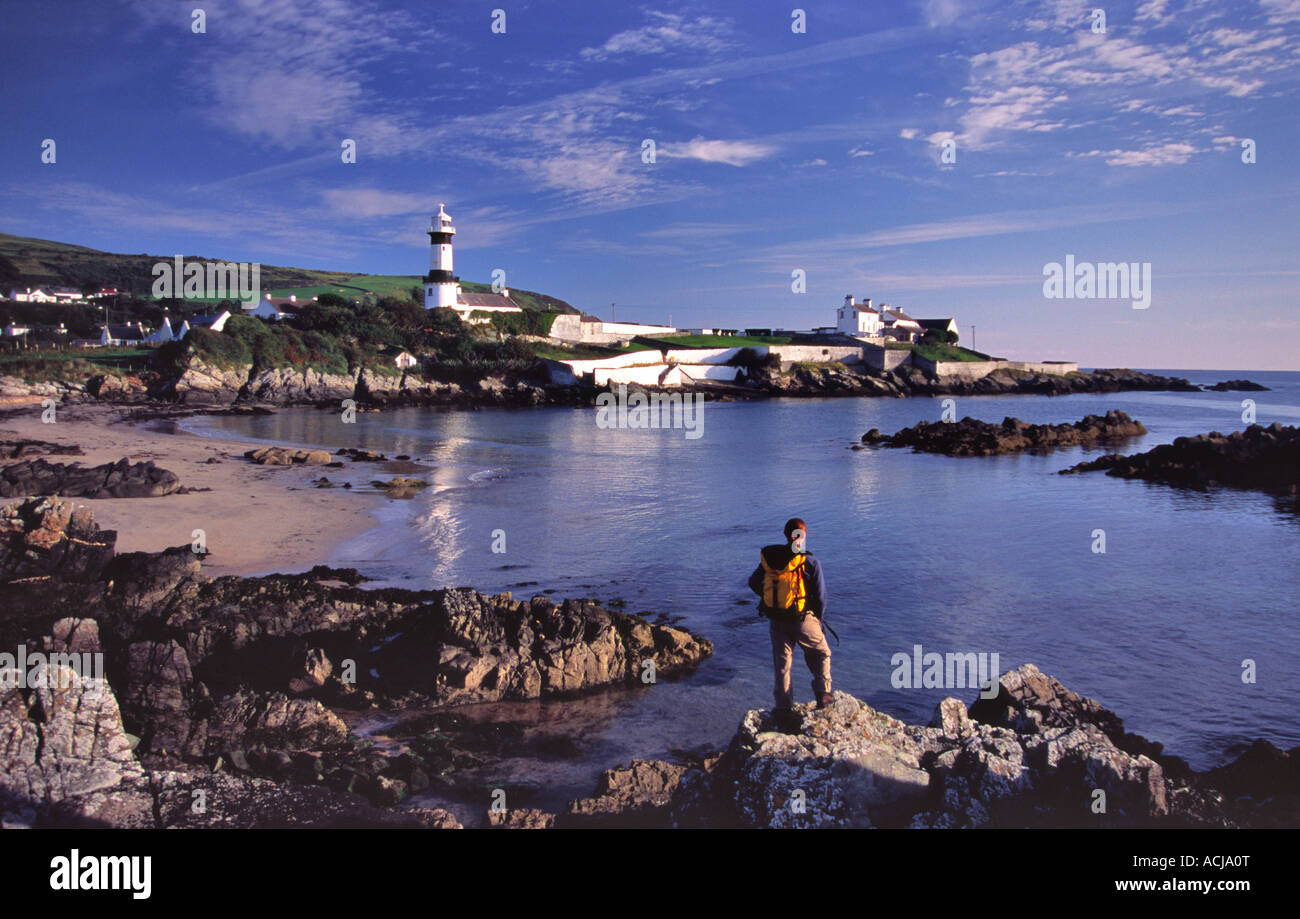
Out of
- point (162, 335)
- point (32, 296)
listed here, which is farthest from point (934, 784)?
point (32, 296)

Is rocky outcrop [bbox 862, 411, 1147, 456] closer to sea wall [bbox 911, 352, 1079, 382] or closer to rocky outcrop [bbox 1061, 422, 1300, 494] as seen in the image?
rocky outcrop [bbox 1061, 422, 1300, 494]

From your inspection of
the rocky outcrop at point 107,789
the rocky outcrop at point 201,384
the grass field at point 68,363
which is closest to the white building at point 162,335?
the grass field at point 68,363

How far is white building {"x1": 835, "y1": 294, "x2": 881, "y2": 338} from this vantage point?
4013 inches

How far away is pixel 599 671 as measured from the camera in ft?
34.1

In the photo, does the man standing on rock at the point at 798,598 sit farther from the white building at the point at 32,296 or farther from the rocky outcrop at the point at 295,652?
the white building at the point at 32,296

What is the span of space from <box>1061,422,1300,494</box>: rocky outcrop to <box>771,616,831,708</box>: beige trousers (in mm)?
29201

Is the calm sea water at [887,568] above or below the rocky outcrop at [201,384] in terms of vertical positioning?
below

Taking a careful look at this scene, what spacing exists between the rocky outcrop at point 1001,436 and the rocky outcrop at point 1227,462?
727 centimetres

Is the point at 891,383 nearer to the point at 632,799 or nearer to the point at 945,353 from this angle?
the point at 945,353

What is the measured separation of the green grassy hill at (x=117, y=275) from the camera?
110 meters

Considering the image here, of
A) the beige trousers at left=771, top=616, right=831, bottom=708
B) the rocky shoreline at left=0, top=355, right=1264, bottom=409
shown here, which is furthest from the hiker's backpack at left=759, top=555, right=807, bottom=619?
the rocky shoreline at left=0, top=355, right=1264, bottom=409

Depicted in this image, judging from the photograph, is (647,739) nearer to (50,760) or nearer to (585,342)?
(50,760)

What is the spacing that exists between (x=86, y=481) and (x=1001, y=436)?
39.5 metres
